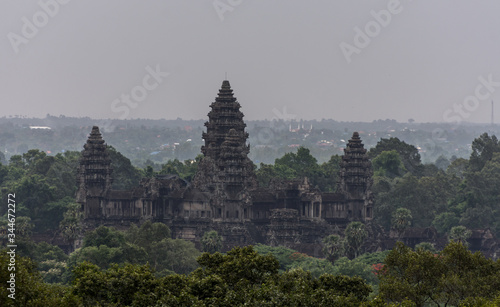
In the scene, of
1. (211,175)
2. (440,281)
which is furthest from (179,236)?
(440,281)

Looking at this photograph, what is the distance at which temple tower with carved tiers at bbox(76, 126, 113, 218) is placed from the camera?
153m

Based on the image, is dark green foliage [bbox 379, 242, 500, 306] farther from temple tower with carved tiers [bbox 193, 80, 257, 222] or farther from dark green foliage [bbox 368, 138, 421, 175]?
dark green foliage [bbox 368, 138, 421, 175]

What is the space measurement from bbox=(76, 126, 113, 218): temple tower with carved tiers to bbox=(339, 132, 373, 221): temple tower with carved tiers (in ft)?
85.8

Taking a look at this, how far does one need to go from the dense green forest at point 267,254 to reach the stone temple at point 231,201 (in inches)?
192

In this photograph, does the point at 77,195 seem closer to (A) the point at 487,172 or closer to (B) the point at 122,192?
(B) the point at 122,192

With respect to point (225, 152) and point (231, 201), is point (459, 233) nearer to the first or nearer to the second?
point (231, 201)

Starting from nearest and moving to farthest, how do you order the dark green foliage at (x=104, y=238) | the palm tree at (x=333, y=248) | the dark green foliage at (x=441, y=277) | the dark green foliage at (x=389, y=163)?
the dark green foliage at (x=441, y=277), the dark green foliage at (x=104, y=238), the palm tree at (x=333, y=248), the dark green foliage at (x=389, y=163)

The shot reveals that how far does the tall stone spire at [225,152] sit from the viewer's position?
485 feet

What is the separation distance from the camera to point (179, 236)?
14825 cm

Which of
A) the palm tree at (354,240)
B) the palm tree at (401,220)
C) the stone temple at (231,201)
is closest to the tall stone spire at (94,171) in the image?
the stone temple at (231,201)

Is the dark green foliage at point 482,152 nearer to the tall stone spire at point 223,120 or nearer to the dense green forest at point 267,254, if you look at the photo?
the dense green forest at point 267,254

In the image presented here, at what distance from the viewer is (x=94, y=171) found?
15475 cm

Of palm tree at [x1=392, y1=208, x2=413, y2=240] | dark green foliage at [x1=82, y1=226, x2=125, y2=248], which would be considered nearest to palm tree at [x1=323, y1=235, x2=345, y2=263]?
palm tree at [x1=392, y1=208, x2=413, y2=240]

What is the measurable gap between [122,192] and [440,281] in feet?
248
